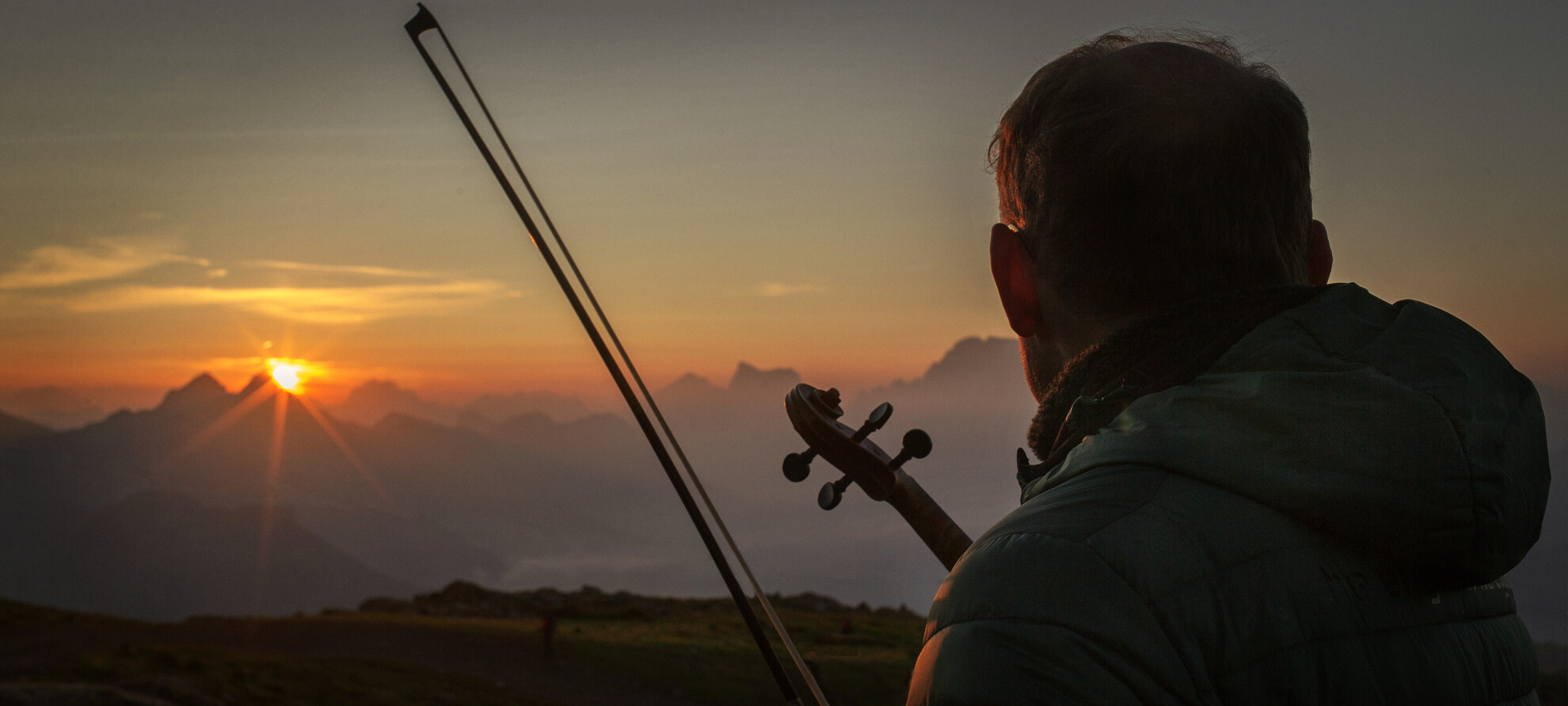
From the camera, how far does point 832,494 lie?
3.90 metres

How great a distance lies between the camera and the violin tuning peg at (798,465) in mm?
4078

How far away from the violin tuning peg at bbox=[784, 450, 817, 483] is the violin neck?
405 mm

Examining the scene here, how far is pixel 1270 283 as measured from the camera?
181 centimetres

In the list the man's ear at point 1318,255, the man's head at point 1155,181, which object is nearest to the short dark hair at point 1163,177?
the man's head at point 1155,181

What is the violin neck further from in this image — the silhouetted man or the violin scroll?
the silhouetted man

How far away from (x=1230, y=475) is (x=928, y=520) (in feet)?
8.22

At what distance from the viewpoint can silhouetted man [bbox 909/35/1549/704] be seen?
1271mm

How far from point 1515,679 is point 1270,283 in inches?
31.4

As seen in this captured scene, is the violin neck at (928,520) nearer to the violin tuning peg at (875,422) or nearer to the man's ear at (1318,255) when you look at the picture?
the violin tuning peg at (875,422)

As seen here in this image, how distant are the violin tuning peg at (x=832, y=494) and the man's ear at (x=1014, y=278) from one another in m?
1.86

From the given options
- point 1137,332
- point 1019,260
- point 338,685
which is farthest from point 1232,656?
point 338,685

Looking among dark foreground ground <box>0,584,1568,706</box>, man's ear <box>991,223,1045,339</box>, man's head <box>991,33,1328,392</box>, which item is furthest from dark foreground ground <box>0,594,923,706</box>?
man's head <box>991,33,1328,392</box>

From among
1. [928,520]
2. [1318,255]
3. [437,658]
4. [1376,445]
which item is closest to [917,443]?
[928,520]

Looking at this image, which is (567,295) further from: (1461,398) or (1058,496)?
(1461,398)
